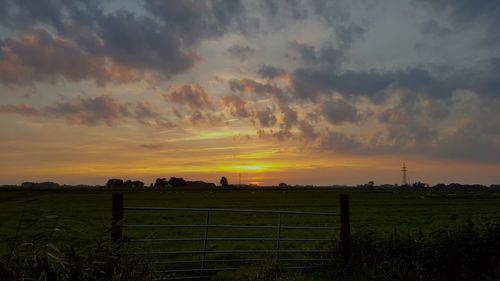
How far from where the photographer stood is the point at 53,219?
21.7 feet

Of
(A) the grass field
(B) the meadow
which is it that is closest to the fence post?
(B) the meadow

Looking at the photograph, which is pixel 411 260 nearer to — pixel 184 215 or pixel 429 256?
pixel 429 256

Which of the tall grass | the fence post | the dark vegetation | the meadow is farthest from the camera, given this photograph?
the fence post

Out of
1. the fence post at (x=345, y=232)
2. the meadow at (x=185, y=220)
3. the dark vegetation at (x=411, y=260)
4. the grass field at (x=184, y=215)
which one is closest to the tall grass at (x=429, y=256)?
the dark vegetation at (x=411, y=260)

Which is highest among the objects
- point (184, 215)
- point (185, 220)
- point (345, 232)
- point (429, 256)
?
point (184, 215)

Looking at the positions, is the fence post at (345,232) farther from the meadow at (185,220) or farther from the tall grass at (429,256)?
the meadow at (185,220)

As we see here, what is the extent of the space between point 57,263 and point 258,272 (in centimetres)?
536

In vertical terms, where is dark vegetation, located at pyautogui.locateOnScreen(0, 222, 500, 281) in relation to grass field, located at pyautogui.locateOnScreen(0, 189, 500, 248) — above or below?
below

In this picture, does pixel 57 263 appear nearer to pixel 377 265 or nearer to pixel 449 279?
pixel 377 265

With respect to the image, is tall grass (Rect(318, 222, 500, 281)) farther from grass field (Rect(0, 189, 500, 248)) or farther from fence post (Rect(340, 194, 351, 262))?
grass field (Rect(0, 189, 500, 248))

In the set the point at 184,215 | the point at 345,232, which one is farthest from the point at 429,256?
the point at 184,215

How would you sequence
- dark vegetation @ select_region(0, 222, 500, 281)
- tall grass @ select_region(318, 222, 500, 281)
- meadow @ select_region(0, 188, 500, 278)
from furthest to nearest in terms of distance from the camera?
tall grass @ select_region(318, 222, 500, 281)
dark vegetation @ select_region(0, 222, 500, 281)
meadow @ select_region(0, 188, 500, 278)

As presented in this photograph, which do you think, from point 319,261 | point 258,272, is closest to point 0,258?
point 258,272

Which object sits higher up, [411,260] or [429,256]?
[429,256]
